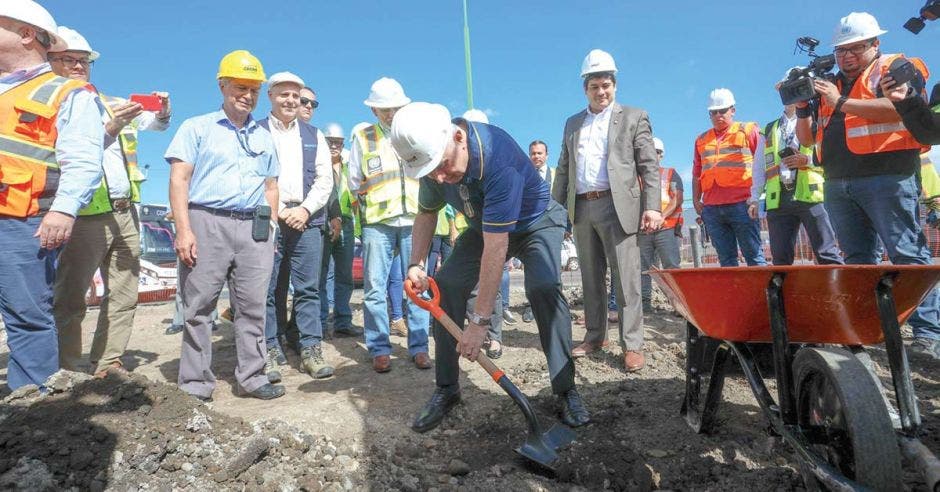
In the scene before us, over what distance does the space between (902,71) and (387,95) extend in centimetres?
311

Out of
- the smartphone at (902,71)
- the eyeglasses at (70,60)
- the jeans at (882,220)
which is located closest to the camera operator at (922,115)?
the smartphone at (902,71)

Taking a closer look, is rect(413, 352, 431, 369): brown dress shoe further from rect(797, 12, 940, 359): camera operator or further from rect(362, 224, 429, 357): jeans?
rect(797, 12, 940, 359): camera operator

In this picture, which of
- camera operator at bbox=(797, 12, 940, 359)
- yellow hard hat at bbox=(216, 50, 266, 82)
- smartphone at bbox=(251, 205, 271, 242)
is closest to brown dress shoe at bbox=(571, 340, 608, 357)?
camera operator at bbox=(797, 12, 940, 359)

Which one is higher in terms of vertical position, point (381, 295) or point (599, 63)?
point (599, 63)

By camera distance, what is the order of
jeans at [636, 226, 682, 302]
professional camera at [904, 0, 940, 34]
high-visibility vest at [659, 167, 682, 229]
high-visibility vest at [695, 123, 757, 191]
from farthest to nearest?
high-visibility vest at [659, 167, 682, 229]
jeans at [636, 226, 682, 302]
high-visibility vest at [695, 123, 757, 191]
professional camera at [904, 0, 940, 34]

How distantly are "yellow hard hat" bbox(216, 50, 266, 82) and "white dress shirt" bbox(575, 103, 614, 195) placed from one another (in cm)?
219

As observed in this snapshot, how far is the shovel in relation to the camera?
2236mm

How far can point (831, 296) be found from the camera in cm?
170

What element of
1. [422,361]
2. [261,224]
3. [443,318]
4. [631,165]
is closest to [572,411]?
[443,318]

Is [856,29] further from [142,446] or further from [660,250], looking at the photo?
[142,446]

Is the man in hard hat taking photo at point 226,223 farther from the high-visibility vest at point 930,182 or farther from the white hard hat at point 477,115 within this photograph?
the high-visibility vest at point 930,182

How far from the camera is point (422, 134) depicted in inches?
86.0

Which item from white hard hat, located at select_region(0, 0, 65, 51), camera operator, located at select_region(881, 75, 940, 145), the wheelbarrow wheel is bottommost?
the wheelbarrow wheel

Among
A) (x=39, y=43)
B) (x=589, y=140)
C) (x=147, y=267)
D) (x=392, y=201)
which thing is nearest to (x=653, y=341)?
(x=589, y=140)
